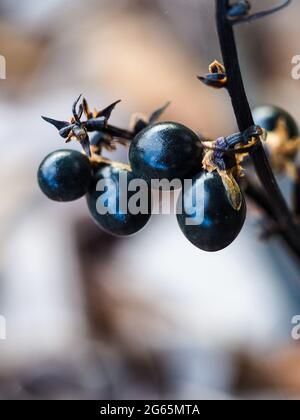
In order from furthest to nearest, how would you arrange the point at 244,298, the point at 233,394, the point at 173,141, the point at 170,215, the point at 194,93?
the point at 194,93
the point at 170,215
the point at 244,298
the point at 233,394
the point at 173,141

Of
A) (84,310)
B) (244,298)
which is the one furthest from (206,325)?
(84,310)

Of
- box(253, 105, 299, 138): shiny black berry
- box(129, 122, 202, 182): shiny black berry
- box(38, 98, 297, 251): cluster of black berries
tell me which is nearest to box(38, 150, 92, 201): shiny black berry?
box(38, 98, 297, 251): cluster of black berries

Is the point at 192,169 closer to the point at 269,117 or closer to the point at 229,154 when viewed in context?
the point at 229,154

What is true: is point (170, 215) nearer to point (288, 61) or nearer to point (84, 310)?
point (84, 310)

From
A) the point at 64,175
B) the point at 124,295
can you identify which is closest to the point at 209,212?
the point at 64,175

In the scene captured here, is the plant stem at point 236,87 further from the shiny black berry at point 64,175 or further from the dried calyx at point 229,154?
the shiny black berry at point 64,175

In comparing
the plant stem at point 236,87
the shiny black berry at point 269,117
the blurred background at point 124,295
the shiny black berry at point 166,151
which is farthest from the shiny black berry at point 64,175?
the blurred background at point 124,295
